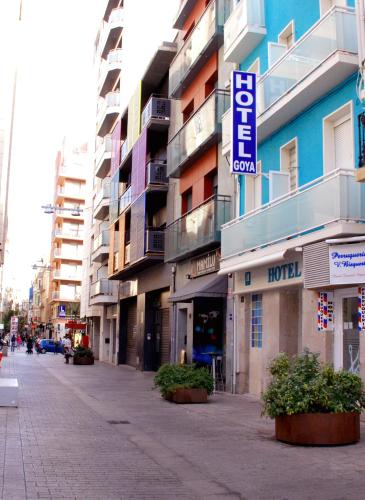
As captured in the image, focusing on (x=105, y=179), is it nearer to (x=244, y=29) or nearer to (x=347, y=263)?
(x=244, y=29)

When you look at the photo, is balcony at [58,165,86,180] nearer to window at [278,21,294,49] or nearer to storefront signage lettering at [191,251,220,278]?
storefront signage lettering at [191,251,220,278]

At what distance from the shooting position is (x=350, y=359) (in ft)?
41.3

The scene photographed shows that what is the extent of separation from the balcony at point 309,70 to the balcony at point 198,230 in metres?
3.44

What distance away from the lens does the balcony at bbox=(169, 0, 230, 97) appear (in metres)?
20.8

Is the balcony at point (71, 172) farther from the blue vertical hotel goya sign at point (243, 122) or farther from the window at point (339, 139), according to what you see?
the window at point (339, 139)

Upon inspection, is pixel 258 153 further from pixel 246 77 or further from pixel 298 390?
pixel 298 390

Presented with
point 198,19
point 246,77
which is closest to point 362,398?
point 246,77

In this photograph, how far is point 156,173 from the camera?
27.8 meters

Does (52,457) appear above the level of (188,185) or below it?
below

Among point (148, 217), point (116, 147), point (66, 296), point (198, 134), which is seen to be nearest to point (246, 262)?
point (198, 134)

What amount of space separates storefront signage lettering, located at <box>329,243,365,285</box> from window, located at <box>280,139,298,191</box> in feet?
11.9

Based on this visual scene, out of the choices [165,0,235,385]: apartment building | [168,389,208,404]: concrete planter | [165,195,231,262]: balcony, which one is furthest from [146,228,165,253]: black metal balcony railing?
[168,389,208,404]: concrete planter

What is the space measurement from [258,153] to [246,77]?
2.40 m

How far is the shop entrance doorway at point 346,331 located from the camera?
1246 cm
